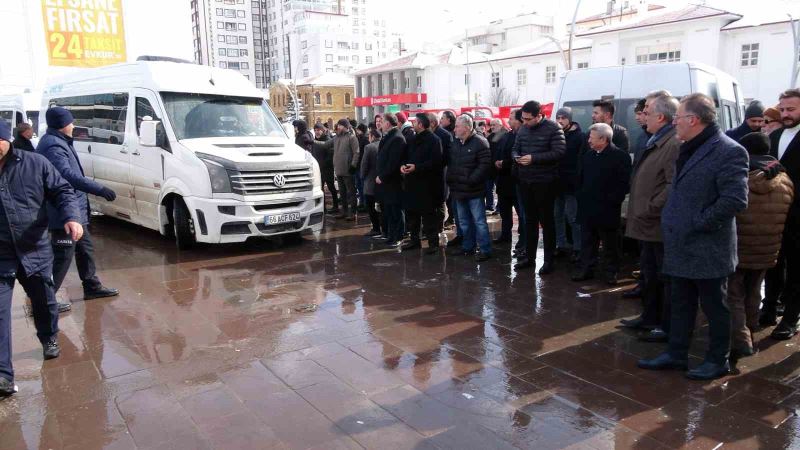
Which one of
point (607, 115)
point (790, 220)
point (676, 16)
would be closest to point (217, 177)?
point (607, 115)

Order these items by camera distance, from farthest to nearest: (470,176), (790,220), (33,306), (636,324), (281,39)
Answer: (281,39) → (470,176) → (636,324) → (790,220) → (33,306)

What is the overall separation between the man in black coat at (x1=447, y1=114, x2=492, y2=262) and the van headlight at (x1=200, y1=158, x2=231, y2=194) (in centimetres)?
299

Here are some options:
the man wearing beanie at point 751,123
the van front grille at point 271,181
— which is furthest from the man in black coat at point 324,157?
the man wearing beanie at point 751,123

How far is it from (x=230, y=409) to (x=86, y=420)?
89 cm

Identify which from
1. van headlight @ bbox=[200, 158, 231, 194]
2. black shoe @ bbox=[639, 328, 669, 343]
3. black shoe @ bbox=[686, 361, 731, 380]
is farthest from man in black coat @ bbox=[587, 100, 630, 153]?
van headlight @ bbox=[200, 158, 231, 194]

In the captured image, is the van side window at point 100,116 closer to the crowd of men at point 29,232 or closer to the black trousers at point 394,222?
the black trousers at point 394,222

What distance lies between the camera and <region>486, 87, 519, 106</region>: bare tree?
50.6m

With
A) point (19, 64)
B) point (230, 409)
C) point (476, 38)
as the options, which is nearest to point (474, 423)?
point (230, 409)

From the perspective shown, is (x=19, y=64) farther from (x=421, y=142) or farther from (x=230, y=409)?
(x=230, y=409)

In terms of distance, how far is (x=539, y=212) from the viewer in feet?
22.3

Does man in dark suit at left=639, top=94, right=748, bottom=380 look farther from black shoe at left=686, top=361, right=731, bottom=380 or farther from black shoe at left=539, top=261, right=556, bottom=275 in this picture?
black shoe at left=539, top=261, right=556, bottom=275

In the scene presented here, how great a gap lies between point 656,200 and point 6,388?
510cm

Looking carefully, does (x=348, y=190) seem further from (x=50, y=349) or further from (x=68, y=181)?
(x=50, y=349)

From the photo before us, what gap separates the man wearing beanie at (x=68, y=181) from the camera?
5.30 metres
